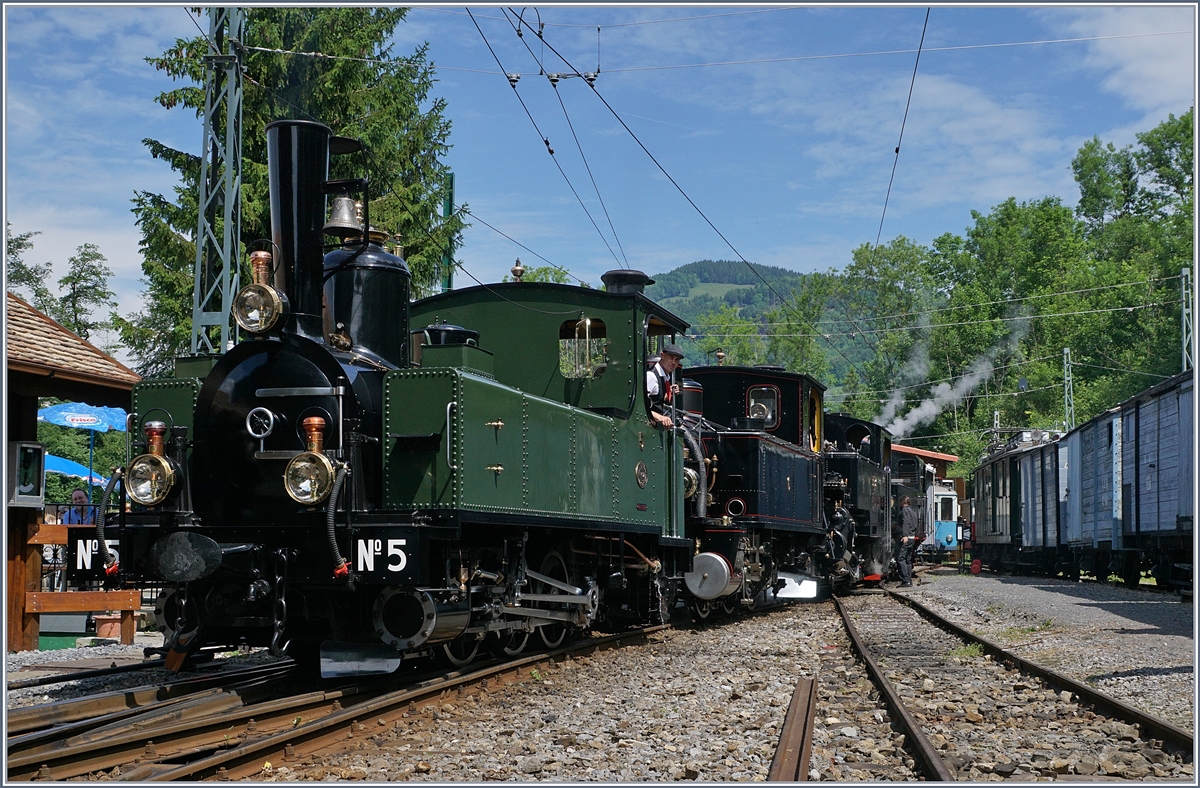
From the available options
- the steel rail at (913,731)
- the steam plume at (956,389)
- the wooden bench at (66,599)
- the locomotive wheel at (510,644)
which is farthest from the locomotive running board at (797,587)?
the steam plume at (956,389)

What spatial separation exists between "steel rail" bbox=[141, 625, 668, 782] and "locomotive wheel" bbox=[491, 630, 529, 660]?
37 centimetres

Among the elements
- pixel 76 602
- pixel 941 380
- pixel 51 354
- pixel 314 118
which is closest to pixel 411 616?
pixel 76 602

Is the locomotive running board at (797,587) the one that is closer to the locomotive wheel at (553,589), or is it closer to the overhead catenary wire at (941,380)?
the locomotive wheel at (553,589)

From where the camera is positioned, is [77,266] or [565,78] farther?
[77,266]

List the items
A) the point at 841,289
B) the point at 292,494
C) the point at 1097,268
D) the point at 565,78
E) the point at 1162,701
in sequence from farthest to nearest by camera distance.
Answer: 1. the point at 841,289
2. the point at 1097,268
3. the point at 565,78
4. the point at 1162,701
5. the point at 292,494

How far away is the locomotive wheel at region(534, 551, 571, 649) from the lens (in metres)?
9.82

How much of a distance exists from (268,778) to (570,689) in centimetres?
325

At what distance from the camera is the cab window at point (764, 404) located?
16.4m

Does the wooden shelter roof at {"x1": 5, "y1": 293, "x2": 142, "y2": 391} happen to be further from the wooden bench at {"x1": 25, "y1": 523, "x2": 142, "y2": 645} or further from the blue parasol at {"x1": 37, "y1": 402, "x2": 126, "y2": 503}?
the blue parasol at {"x1": 37, "y1": 402, "x2": 126, "y2": 503}

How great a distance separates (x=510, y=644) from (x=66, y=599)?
191 inches

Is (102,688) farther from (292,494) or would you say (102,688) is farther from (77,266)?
(77,266)

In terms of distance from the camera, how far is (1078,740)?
6.54m

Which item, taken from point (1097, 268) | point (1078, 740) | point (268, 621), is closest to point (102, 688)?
point (268, 621)

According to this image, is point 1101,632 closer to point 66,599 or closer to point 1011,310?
point 66,599
